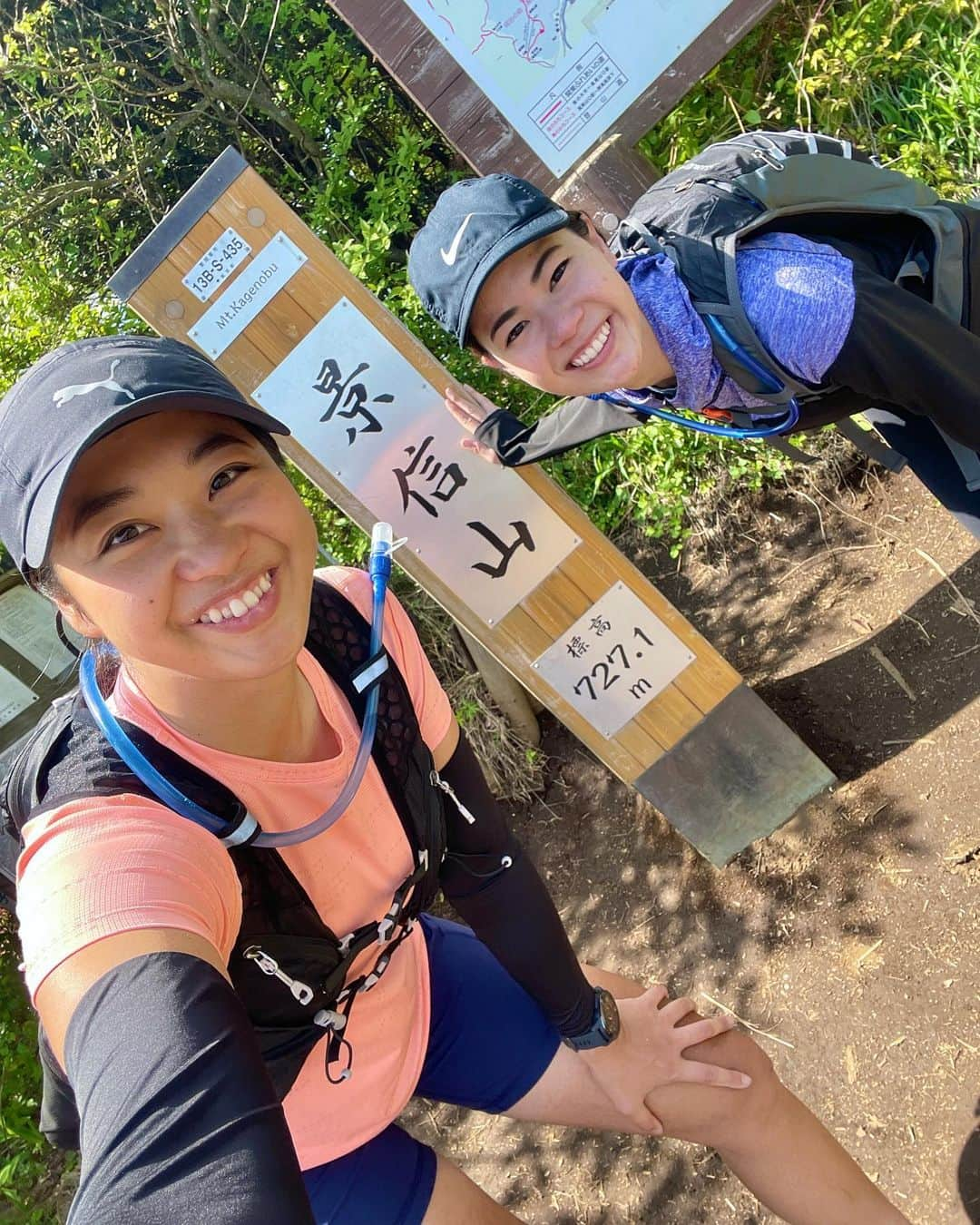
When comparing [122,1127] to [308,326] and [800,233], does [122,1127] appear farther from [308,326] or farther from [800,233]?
[308,326]

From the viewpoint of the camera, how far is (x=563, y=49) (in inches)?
112

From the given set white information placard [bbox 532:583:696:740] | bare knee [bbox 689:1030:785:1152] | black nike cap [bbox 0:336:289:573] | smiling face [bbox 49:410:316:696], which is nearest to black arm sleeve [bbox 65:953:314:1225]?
smiling face [bbox 49:410:316:696]

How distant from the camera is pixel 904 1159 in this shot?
2.41 m

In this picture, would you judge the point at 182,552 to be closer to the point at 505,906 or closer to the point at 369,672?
the point at 369,672

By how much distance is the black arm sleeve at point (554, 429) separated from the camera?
2.49m

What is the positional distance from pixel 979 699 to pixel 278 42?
176 inches

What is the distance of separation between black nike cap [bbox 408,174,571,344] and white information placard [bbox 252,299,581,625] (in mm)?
599

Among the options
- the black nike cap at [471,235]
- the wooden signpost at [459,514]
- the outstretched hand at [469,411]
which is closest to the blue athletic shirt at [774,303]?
the black nike cap at [471,235]

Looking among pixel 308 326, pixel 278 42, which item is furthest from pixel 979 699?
pixel 278 42

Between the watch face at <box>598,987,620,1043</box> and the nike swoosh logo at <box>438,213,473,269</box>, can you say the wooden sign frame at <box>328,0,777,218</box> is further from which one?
the watch face at <box>598,987,620,1043</box>

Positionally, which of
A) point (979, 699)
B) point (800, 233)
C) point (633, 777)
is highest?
point (800, 233)

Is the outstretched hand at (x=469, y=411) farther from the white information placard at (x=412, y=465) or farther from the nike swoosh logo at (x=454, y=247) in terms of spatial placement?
the nike swoosh logo at (x=454, y=247)

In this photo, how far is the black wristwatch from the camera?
79.1 inches

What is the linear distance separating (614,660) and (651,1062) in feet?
4.32
